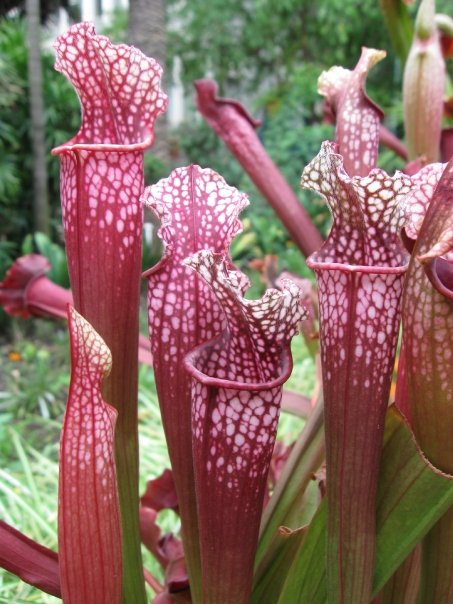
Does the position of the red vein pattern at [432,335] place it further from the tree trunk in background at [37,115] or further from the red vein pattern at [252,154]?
the tree trunk in background at [37,115]

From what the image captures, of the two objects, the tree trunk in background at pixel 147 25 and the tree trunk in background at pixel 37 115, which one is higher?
the tree trunk in background at pixel 147 25

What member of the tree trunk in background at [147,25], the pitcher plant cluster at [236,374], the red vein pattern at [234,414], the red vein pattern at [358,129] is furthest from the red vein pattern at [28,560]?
the tree trunk in background at [147,25]

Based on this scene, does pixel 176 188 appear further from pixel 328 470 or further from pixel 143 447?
pixel 143 447

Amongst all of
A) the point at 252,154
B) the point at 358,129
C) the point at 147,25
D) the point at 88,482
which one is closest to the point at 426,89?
the point at 252,154

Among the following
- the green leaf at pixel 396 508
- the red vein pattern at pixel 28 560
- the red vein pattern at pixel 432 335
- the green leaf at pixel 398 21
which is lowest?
the red vein pattern at pixel 28 560

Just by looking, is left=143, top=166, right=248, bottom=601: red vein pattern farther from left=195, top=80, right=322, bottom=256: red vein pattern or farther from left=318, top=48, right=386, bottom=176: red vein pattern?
left=195, top=80, right=322, bottom=256: red vein pattern

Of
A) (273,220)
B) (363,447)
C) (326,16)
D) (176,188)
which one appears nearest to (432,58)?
(176,188)
